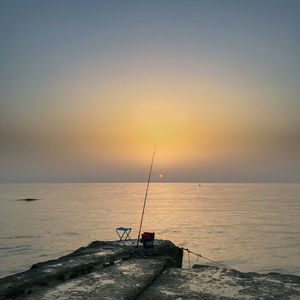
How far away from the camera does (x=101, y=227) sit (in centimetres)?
3250

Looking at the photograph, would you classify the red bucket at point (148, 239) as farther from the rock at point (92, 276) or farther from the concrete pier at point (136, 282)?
the concrete pier at point (136, 282)

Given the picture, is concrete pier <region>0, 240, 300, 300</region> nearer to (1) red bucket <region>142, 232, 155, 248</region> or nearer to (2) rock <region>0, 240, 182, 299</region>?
(2) rock <region>0, 240, 182, 299</region>

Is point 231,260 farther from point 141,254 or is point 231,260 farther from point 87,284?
point 87,284

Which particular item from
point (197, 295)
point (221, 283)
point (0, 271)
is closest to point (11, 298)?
point (197, 295)

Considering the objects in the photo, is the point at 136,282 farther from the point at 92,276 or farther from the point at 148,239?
the point at 148,239

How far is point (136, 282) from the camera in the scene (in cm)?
735

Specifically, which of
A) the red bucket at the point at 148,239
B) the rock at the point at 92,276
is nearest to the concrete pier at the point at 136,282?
the rock at the point at 92,276

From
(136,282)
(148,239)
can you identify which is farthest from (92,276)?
(148,239)

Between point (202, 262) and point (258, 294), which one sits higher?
point (258, 294)

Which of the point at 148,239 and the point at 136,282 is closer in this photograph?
the point at 136,282

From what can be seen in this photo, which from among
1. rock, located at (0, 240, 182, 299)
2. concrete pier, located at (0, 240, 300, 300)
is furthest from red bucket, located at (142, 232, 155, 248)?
concrete pier, located at (0, 240, 300, 300)

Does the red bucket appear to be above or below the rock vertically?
above

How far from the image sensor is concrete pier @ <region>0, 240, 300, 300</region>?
21.5 ft

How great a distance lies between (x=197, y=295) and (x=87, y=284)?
283 centimetres
